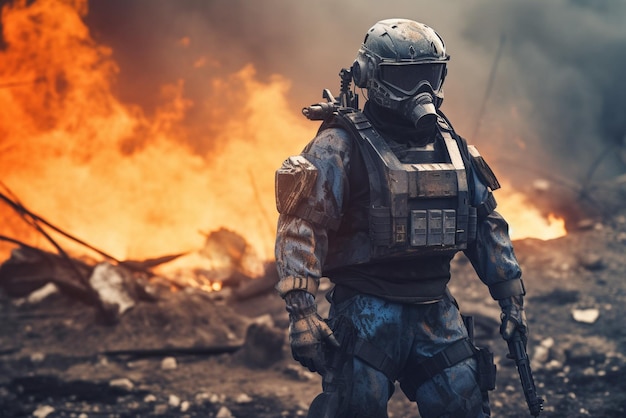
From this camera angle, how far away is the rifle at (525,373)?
421 cm

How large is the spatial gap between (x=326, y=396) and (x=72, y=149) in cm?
742

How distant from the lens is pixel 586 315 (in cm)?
858

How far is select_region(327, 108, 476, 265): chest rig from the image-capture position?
3938 mm

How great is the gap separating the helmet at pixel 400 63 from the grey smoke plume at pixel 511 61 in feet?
26.9

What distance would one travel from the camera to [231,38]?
477 inches

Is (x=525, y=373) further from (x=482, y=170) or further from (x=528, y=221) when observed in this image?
(x=528, y=221)

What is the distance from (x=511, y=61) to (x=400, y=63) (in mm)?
10186

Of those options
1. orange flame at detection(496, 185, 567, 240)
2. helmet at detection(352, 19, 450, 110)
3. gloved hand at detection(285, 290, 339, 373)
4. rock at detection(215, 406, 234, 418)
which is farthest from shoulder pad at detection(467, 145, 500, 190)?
orange flame at detection(496, 185, 567, 240)

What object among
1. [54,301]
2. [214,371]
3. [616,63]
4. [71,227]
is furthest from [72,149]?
[616,63]

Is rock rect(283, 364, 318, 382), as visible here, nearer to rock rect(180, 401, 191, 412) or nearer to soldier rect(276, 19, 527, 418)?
rock rect(180, 401, 191, 412)

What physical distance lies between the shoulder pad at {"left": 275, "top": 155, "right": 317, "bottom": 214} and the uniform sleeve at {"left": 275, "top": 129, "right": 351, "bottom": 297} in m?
0.03

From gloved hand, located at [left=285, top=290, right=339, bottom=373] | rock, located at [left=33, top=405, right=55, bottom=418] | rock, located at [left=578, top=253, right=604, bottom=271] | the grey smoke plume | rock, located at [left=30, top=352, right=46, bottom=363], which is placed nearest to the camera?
gloved hand, located at [left=285, top=290, right=339, bottom=373]

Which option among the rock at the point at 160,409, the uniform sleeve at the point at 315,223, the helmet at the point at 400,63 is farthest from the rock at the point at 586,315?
the uniform sleeve at the point at 315,223

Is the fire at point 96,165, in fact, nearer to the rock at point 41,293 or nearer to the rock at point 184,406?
the rock at point 41,293
